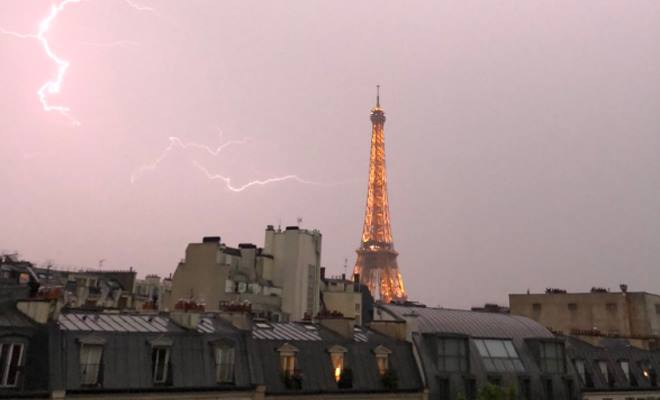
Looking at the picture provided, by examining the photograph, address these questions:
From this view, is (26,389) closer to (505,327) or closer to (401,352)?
(401,352)

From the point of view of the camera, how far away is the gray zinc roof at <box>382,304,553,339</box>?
133ft

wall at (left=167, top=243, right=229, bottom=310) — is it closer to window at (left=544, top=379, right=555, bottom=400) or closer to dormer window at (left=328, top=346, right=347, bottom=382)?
dormer window at (left=328, top=346, right=347, bottom=382)

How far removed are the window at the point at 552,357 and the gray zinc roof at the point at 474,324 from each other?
206 centimetres

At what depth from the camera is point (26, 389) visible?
2139 centimetres

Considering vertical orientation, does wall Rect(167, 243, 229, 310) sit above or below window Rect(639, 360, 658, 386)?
above

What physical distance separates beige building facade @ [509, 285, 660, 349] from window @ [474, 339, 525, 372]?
A: 27.4 metres

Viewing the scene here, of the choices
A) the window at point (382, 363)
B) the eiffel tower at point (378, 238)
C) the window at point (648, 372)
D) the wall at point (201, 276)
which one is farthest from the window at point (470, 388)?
the eiffel tower at point (378, 238)

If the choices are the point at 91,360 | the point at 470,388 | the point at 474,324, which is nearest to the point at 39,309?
the point at 91,360

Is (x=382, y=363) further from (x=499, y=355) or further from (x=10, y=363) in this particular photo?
(x=10, y=363)

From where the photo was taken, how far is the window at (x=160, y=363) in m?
24.6

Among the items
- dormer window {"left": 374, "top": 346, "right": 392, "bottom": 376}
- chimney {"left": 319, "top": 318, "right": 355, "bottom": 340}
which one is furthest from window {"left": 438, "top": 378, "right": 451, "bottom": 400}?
chimney {"left": 319, "top": 318, "right": 355, "bottom": 340}

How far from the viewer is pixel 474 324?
43219 mm

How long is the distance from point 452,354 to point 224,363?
49.6 ft

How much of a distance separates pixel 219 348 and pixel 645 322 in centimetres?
5437
